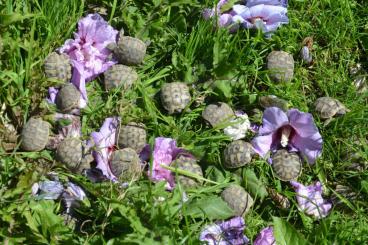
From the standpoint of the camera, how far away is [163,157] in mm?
2316

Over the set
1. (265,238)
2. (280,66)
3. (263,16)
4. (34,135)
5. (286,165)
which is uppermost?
(263,16)

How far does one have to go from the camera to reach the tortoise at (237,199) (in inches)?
89.0

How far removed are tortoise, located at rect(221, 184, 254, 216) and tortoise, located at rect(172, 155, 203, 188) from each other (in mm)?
106

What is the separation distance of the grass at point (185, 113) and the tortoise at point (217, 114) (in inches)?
1.6

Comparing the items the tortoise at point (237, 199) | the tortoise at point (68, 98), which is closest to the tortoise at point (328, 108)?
the tortoise at point (237, 199)

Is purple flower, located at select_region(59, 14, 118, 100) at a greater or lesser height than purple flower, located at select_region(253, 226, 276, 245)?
greater

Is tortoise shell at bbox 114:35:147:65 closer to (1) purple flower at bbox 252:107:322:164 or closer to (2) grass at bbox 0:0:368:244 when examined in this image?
(2) grass at bbox 0:0:368:244

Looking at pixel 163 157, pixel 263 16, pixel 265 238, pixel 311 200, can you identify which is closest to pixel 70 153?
pixel 163 157

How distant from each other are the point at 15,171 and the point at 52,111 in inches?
10.6

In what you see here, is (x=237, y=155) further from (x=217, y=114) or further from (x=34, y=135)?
(x=34, y=135)

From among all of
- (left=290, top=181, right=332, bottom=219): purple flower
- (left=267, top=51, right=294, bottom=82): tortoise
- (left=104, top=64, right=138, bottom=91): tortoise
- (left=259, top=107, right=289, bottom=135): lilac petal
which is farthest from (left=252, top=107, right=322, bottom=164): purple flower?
(left=104, top=64, right=138, bottom=91): tortoise

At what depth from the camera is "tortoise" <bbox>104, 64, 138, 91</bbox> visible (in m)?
2.40

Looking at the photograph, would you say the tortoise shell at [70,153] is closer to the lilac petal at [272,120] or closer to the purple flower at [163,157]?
the purple flower at [163,157]

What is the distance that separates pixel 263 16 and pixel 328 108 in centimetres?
46
